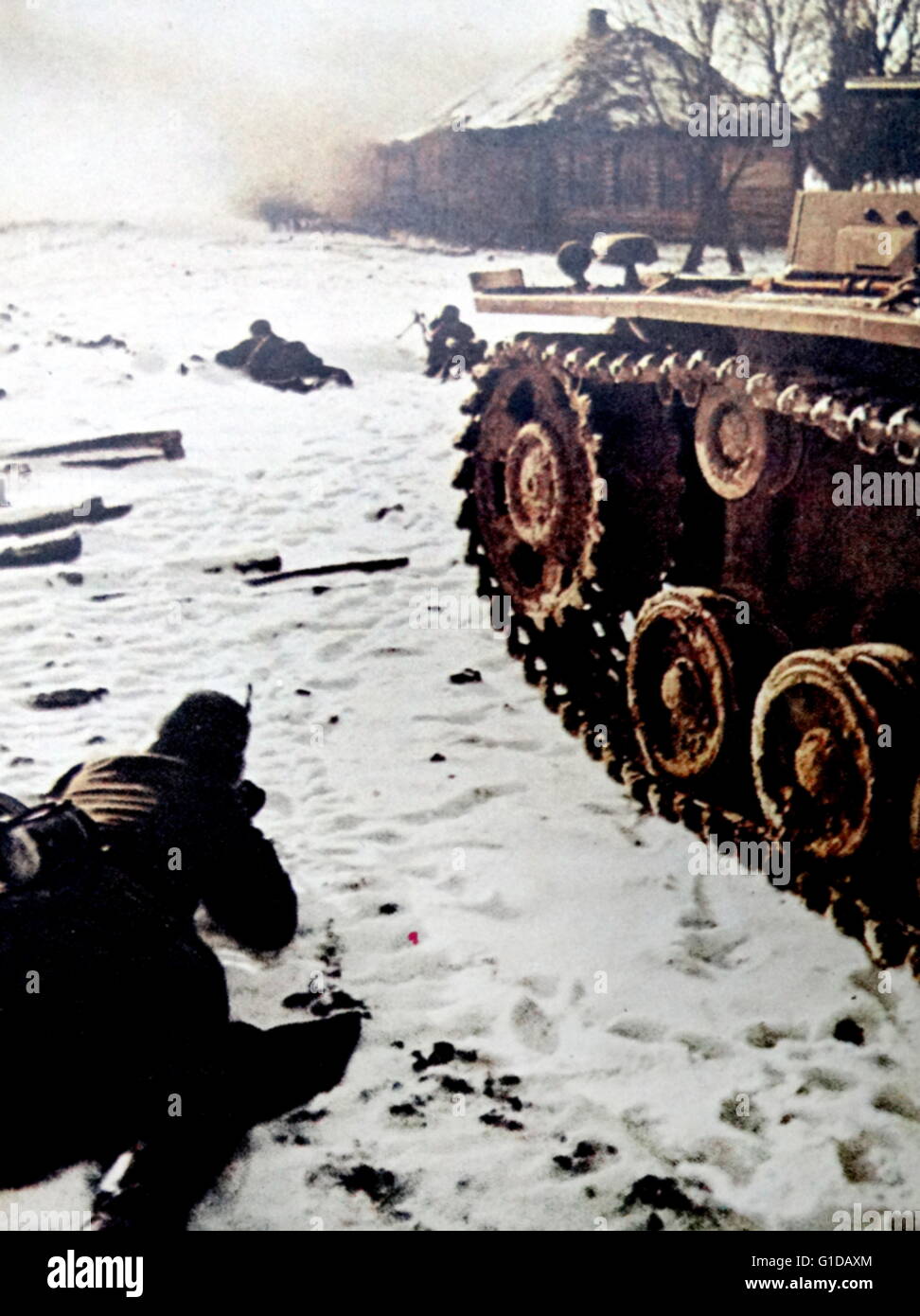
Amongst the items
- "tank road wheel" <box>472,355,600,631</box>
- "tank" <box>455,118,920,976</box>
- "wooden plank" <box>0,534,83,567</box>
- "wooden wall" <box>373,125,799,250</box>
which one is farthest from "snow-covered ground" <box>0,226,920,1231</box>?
"wooden wall" <box>373,125,799,250</box>

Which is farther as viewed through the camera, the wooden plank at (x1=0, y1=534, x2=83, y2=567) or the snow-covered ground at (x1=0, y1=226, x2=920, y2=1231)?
the wooden plank at (x1=0, y1=534, x2=83, y2=567)

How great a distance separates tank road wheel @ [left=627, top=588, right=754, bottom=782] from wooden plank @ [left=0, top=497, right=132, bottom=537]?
5.65 meters

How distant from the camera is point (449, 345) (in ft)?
47.9

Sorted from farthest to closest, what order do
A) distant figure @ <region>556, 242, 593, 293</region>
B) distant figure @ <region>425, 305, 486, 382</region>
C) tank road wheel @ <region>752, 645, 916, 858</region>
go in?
distant figure @ <region>425, 305, 486, 382</region>, distant figure @ <region>556, 242, 593, 293</region>, tank road wheel @ <region>752, 645, 916, 858</region>

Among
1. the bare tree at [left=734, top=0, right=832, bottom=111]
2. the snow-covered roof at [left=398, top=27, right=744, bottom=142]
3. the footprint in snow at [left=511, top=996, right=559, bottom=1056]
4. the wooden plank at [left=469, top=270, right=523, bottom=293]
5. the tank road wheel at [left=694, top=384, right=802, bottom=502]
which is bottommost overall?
the footprint in snow at [left=511, top=996, right=559, bottom=1056]

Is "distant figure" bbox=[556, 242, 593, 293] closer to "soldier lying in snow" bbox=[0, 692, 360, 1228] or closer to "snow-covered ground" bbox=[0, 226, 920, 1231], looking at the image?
"snow-covered ground" bbox=[0, 226, 920, 1231]

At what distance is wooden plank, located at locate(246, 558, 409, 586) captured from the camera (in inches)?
294

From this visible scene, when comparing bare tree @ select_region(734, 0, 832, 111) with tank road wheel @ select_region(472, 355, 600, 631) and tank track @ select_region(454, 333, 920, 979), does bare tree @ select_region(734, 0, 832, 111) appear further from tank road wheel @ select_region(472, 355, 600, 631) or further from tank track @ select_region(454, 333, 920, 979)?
tank track @ select_region(454, 333, 920, 979)

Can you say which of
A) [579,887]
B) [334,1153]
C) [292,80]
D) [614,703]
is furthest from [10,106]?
[292,80]

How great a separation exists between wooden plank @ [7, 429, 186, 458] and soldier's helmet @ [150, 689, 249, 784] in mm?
7162

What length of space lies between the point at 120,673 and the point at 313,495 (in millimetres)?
3767

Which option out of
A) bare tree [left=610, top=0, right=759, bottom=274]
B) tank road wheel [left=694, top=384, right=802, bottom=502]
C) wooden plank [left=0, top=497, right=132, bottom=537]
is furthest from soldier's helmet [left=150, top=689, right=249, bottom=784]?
bare tree [left=610, top=0, right=759, bottom=274]

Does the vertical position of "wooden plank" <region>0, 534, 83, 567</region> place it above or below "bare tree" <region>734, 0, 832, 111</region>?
below

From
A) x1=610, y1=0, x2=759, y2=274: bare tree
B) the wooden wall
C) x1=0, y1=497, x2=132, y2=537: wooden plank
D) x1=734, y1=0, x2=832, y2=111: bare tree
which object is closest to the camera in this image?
x1=0, y1=497, x2=132, y2=537: wooden plank
